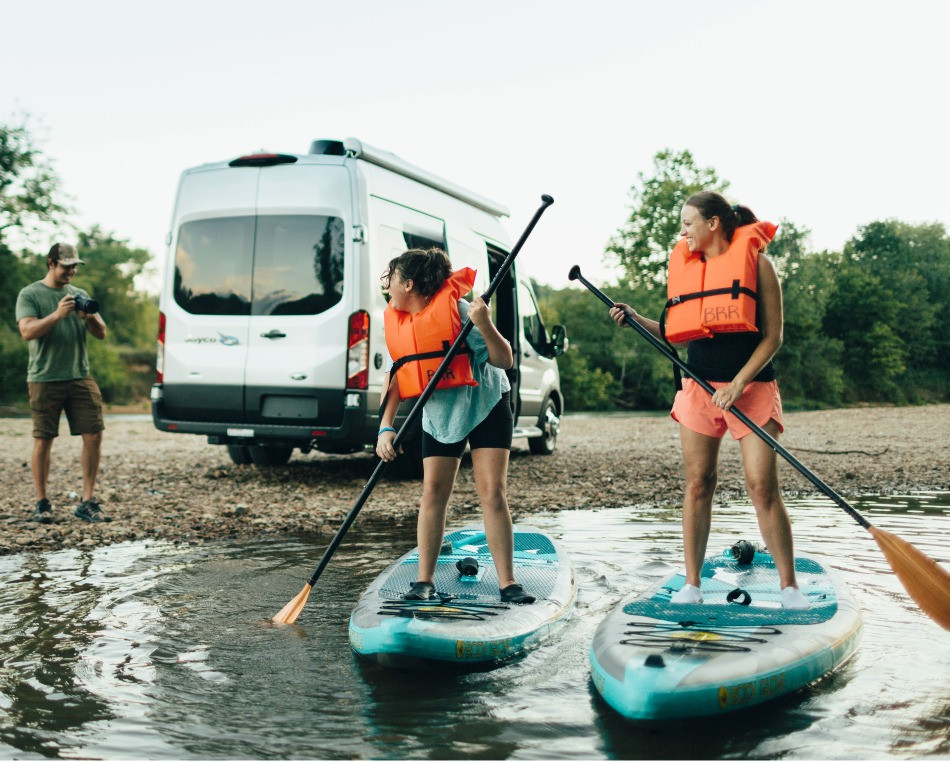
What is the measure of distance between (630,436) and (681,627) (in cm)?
1427

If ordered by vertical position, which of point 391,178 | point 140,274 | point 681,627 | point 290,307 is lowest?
point 681,627

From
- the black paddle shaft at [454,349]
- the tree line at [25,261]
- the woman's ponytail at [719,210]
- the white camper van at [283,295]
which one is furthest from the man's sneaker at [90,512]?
the tree line at [25,261]

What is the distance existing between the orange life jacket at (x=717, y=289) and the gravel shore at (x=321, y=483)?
11.6ft

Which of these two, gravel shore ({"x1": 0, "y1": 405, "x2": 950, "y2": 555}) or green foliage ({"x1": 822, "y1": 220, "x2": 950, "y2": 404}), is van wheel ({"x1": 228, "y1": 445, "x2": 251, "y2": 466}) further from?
green foliage ({"x1": 822, "y1": 220, "x2": 950, "y2": 404})

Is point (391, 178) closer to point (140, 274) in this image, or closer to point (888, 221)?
point (888, 221)

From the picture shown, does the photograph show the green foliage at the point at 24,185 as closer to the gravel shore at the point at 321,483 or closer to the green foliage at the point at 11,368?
the green foliage at the point at 11,368

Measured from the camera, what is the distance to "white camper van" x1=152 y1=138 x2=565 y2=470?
8539 mm

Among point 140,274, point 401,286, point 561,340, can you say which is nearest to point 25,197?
point 140,274

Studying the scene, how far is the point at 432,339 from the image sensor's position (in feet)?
14.6

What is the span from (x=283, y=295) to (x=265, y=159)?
1.30 m

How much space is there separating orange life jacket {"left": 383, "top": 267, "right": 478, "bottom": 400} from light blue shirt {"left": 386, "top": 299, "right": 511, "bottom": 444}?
0.16 ft

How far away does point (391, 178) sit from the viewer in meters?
9.18

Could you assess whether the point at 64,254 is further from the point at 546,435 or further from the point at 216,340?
the point at 546,435

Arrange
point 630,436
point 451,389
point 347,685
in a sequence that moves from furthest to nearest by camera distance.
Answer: point 630,436 → point 451,389 → point 347,685
